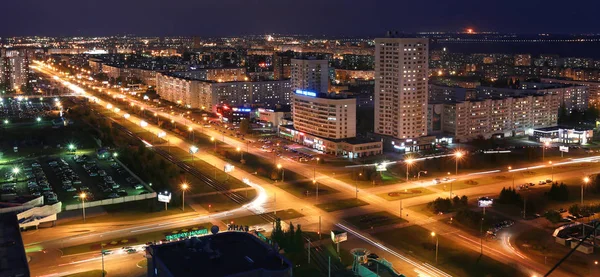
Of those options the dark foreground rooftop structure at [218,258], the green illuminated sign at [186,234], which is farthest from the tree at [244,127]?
the dark foreground rooftop structure at [218,258]

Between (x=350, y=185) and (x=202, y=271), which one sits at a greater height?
(x=202, y=271)

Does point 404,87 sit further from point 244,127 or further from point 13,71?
point 13,71

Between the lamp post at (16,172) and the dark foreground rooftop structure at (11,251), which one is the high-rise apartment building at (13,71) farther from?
the dark foreground rooftop structure at (11,251)

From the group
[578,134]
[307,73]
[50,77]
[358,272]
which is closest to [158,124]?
[307,73]

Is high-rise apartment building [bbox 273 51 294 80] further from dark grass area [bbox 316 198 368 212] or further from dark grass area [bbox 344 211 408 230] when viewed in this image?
dark grass area [bbox 344 211 408 230]

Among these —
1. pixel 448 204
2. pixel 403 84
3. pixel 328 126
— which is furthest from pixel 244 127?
pixel 448 204

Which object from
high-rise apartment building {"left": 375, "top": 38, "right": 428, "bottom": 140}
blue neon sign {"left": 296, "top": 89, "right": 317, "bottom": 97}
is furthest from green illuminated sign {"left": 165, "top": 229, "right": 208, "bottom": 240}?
blue neon sign {"left": 296, "top": 89, "right": 317, "bottom": 97}

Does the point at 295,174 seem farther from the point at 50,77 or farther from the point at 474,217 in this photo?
the point at 50,77
